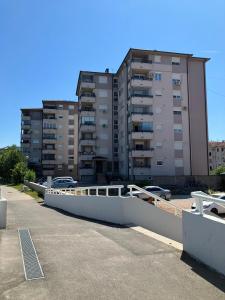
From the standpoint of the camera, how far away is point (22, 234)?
941cm

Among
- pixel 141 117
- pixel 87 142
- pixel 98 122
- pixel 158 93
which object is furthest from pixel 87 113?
pixel 158 93

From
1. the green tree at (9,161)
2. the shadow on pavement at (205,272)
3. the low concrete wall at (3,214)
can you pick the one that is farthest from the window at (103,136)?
the shadow on pavement at (205,272)

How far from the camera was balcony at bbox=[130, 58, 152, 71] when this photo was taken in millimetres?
52719

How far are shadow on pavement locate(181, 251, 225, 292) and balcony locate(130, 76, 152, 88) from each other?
48.2m

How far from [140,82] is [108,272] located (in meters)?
49.7

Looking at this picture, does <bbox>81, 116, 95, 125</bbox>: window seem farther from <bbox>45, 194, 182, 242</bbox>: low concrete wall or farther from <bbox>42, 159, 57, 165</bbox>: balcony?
<bbox>45, 194, 182, 242</bbox>: low concrete wall

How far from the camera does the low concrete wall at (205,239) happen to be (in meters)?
5.47

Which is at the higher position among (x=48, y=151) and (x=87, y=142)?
(x=48, y=151)

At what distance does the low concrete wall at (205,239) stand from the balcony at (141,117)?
46085mm

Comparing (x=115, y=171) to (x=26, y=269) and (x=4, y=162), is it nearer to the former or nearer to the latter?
(x=4, y=162)

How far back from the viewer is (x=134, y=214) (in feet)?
36.4

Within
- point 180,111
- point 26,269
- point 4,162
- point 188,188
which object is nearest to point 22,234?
point 26,269

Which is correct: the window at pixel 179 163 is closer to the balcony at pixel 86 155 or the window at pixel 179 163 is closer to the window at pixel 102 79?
the balcony at pixel 86 155

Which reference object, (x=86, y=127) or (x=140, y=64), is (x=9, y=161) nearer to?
(x=86, y=127)
